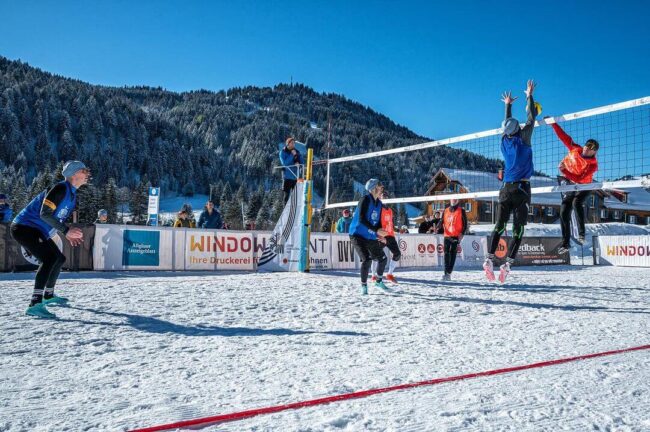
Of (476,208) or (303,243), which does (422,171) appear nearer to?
(476,208)

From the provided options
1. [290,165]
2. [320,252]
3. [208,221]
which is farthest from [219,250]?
[290,165]

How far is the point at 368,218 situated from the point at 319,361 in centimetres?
409

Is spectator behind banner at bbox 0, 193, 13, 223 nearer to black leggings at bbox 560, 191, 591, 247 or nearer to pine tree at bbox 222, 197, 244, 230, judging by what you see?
black leggings at bbox 560, 191, 591, 247

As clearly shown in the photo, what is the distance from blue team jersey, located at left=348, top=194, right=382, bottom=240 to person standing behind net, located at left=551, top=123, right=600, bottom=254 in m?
2.67

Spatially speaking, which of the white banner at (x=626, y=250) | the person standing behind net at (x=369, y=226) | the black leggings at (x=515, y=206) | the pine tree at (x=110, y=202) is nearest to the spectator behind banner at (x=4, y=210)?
the person standing behind net at (x=369, y=226)

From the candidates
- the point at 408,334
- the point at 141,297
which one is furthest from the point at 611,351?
the point at 141,297

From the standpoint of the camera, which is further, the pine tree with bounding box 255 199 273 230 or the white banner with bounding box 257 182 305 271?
the pine tree with bounding box 255 199 273 230

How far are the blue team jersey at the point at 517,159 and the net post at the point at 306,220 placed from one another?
4883mm

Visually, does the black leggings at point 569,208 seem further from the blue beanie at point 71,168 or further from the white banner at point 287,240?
the blue beanie at point 71,168

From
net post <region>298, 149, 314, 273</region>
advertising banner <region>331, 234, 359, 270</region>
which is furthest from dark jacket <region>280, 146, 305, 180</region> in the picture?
advertising banner <region>331, 234, 359, 270</region>

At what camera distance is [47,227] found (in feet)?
17.1

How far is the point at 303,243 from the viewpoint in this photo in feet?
35.3

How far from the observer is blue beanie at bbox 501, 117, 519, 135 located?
20.4 ft

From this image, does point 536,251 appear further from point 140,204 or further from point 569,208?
point 140,204
